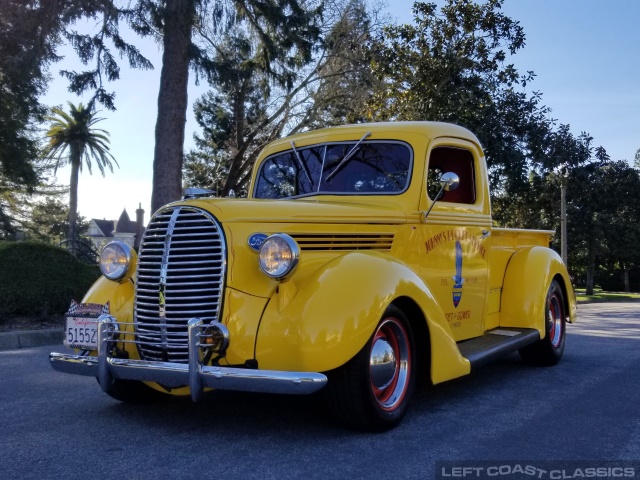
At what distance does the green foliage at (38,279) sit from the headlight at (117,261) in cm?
517

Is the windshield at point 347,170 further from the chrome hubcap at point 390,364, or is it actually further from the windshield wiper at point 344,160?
the chrome hubcap at point 390,364

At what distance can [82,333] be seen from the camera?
4.17 meters

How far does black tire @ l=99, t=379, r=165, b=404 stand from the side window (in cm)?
263

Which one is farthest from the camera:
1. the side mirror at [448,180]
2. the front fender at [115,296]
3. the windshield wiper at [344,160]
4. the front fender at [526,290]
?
the front fender at [526,290]

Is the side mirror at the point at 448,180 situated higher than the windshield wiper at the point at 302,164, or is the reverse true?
the windshield wiper at the point at 302,164

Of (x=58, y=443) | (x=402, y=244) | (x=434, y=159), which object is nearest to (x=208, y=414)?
(x=58, y=443)

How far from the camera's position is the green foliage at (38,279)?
8.97 metres

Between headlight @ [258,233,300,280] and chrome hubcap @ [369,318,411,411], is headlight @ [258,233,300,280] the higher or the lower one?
the higher one

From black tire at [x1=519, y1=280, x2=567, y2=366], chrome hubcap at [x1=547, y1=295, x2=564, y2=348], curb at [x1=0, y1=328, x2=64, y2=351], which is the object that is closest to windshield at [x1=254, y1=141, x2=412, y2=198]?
black tire at [x1=519, y1=280, x2=567, y2=366]

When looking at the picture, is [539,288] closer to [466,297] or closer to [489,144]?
[466,297]

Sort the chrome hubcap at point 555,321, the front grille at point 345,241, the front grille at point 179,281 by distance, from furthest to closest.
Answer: the chrome hubcap at point 555,321 → the front grille at point 345,241 → the front grille at point 179,281

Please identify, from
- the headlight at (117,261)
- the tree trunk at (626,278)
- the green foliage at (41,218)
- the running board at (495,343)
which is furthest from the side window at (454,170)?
the tree trunk at (626,278)

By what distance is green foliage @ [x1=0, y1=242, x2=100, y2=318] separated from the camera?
8.97m

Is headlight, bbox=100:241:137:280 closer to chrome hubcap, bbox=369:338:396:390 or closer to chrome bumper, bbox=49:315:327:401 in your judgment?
chrome bumper, bbox=49:315:327:401
